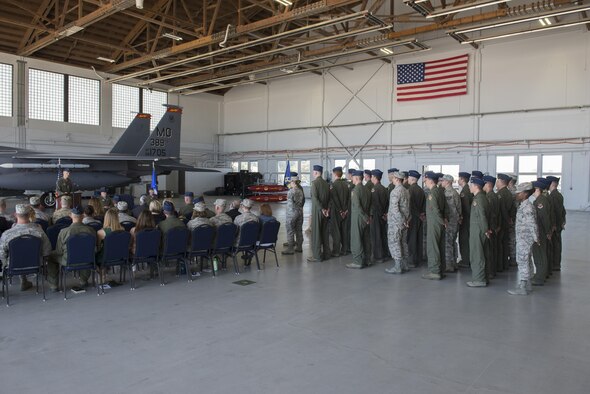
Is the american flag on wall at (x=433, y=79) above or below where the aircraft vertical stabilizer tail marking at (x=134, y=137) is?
above

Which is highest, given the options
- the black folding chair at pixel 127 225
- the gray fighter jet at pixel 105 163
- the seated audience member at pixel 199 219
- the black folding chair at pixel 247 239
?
the gray fighter jet at pixel 105 163

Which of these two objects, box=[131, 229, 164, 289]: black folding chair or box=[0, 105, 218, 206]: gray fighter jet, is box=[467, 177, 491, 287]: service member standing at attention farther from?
box=[0, 105, 218, 206]: gray fighter jet

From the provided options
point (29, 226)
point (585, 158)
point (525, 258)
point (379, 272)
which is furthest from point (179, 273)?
Result: point (585, 158)

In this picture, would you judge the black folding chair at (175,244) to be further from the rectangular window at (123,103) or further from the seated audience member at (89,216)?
the rectangular window at (123,103)

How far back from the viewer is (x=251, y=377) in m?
3.38

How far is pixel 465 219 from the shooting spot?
7.48 metres

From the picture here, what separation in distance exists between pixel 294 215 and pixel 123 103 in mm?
20749

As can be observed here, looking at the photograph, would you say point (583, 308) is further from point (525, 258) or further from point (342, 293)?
point (342, 293)

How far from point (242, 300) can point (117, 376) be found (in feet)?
7.55

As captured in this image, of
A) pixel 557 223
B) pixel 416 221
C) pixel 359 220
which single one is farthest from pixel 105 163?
pixel 557 223

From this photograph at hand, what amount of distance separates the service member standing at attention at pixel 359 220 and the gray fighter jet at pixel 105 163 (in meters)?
10.2

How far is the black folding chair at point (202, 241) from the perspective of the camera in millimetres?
6609

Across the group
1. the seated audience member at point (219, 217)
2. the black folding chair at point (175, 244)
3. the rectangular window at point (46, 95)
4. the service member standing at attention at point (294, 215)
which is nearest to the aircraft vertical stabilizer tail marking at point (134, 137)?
the rectangular window at point (46, 95)

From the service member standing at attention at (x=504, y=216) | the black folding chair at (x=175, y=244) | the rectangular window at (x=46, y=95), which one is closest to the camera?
the black folding chair at (x=175, y=244)
